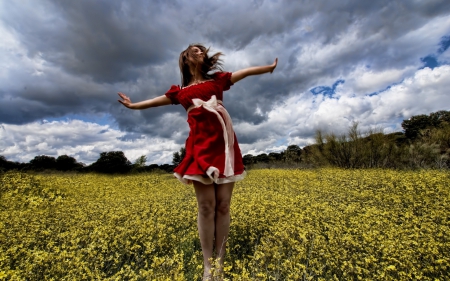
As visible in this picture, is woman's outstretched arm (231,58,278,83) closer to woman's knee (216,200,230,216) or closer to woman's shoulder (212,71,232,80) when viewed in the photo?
woman's shoulder (212,71,232,80)

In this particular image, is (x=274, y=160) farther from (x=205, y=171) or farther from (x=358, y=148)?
(x=205, y=171)

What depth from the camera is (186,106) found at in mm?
2453

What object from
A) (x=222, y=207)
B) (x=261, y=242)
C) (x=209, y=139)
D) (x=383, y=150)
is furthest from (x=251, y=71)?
(x=383, y=150)

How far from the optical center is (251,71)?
2.42 meters

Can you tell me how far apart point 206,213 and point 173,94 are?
113 centimetres

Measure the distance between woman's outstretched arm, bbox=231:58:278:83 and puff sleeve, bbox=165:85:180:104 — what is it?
539mm

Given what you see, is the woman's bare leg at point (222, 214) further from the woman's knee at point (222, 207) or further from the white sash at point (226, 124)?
the white sash at point (226, 124)

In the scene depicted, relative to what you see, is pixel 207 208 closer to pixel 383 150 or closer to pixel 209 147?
pixel 209 147

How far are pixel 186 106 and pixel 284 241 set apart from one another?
1634 millimetres

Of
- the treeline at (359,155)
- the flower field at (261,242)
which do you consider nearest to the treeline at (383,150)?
the treeline at (359,155)

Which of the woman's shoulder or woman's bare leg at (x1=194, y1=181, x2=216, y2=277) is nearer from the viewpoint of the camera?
woman's bare leg at (x1=194, y1=181, x2=216, y2=277)

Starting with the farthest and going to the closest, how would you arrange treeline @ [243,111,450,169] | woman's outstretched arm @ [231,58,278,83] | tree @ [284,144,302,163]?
tree @ [284,144,302,163] → treeline @ [243,111,450,169] → woman's outstretched arm @ [231,58,278,83]

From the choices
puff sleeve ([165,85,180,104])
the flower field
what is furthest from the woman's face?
the flower field

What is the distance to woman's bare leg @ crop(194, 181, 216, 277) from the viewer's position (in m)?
2.19
